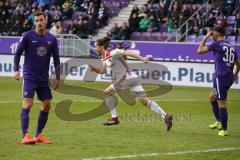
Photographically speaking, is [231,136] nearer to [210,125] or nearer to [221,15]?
[210,125]

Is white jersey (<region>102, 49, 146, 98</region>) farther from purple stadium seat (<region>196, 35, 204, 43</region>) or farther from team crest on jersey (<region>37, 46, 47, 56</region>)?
purple stadium seat (<region>196, 35, 204, 43</region>)

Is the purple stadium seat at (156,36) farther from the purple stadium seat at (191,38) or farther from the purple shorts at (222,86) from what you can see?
the purple shorts at (222,86)

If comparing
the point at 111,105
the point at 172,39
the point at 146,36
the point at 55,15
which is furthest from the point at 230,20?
the point at 111,105

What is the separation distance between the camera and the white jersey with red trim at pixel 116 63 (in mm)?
14602

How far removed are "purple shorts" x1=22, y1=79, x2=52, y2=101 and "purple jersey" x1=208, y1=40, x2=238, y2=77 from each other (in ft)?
11.6

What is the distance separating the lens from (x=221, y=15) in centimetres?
3131

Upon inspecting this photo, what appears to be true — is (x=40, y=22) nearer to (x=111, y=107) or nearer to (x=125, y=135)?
(x=125, y=135)

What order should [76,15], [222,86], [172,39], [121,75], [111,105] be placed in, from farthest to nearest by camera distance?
[76,15] < [172,39] < [111,105] < [121,75] < [222,86]

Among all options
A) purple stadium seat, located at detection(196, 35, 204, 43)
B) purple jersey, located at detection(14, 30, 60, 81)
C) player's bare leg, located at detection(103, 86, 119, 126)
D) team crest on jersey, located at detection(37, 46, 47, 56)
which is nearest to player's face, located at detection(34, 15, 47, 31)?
purple jersey, located at detection(14, 30, 60, 81)

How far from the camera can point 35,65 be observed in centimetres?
1173

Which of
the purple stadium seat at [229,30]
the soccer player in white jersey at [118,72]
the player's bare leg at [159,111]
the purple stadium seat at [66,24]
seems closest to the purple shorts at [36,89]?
the soccer player in white jersey at [118,72]

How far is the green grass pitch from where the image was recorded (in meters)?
10.8

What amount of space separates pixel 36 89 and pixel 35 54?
63cm

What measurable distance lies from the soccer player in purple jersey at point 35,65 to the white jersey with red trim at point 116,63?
2.87 m
